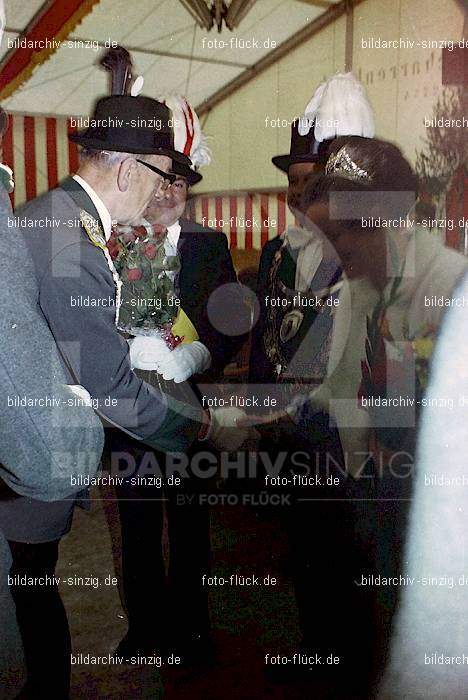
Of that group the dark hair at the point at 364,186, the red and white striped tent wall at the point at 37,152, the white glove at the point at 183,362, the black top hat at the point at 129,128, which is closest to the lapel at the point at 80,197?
the black top hat at the point at 129,128

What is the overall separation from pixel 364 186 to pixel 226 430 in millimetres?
744

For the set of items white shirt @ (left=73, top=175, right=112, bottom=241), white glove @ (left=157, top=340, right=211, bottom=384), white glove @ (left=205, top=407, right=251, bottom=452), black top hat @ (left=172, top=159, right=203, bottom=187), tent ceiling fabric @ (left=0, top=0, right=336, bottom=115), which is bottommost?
white glove @ (left=205, top=407, right=251, bottom=452)

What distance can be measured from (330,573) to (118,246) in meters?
1.08

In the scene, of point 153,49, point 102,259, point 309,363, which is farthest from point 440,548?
point 153,49

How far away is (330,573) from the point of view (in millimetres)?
1637

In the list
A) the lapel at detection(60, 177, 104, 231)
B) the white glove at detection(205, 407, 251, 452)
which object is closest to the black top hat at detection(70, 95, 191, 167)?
the lapel at detection(60, 177, 104, 231)

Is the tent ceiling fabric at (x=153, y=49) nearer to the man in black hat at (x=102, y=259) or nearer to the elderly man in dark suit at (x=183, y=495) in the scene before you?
the elderly man in dark suit at (x=183, y=495)

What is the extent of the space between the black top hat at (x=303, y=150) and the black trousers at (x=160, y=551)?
90cm

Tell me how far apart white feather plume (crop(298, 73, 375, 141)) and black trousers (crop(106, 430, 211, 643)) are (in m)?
1.02

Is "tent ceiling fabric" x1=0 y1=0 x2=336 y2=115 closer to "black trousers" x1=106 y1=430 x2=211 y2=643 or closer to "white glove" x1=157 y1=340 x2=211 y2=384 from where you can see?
"white glove" x1=157 y1=340 x2=211 y2=384

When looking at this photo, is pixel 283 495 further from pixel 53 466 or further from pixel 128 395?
pixel 53 466

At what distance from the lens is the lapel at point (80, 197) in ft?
3.99

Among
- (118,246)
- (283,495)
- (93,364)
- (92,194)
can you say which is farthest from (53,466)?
(283,495)

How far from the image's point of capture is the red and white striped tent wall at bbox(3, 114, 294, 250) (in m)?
1.82
